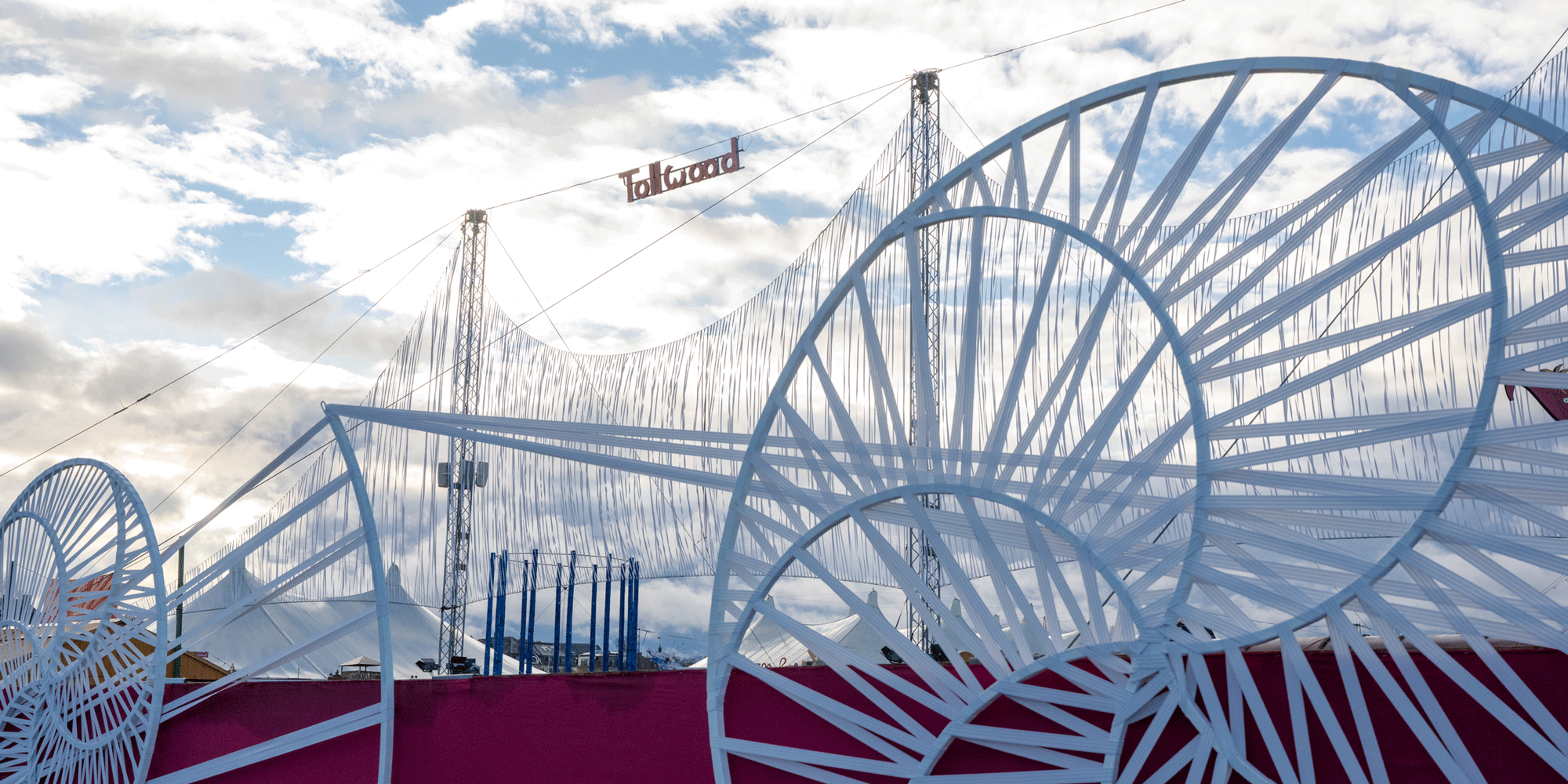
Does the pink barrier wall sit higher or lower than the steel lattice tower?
lower

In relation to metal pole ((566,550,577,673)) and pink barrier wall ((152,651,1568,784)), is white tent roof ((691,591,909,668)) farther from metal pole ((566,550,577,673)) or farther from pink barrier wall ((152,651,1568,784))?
pink barrier wall ((152,651,1568,784))

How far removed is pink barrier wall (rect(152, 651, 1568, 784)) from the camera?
31.6 feet

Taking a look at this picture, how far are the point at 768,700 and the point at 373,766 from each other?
552 centimetres

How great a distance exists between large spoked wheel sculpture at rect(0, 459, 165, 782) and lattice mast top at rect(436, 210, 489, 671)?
9.64 meters

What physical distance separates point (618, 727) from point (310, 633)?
935 inches

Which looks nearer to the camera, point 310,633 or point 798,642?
point 798,642

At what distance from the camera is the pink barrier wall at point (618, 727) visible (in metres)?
9.62

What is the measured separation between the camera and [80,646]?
17984mm

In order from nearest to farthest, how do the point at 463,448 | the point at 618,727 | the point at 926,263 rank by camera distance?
the point at 618,727, the point at 926,263, the point at 463,448

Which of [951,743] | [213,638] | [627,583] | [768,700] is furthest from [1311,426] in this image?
[213,638]

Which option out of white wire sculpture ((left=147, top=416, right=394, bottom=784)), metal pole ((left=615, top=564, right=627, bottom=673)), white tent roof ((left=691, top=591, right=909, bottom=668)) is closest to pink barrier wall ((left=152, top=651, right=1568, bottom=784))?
white wire sculpture ((left=147, top=416, right=394, bottom=784))

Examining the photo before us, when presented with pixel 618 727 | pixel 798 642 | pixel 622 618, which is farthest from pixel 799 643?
pixel 618 727

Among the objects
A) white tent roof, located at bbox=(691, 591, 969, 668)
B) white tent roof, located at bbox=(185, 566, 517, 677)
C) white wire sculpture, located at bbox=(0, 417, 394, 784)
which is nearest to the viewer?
white wire sculpture, located at bbox=(0, 417, 394, 784)

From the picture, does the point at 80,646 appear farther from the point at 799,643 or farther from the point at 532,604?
the point at 799,643
